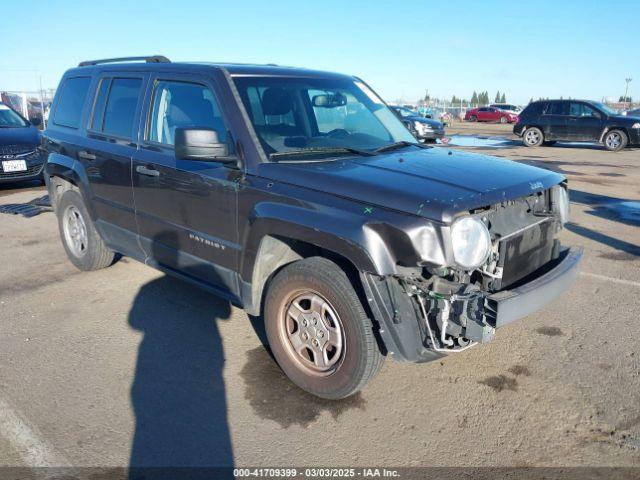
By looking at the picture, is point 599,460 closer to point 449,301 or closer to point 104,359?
point 449,301

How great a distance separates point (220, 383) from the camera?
11.6 ft

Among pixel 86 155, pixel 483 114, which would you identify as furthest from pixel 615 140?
pixel 483 114

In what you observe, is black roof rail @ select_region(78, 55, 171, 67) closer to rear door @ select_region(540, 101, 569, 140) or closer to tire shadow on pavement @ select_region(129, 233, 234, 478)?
tire shadow on pavement @ select_region(129, 233, 234, 478)

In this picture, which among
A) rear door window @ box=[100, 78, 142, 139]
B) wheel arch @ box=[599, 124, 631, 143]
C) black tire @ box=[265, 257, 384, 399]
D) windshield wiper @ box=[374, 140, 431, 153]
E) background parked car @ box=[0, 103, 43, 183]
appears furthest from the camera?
wheel arch @ box=[599, 124, 631, 143]

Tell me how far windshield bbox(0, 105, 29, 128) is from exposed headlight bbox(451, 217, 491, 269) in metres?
11.4

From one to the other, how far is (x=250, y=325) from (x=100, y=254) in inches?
82.9

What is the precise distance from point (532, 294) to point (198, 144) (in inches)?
85.7

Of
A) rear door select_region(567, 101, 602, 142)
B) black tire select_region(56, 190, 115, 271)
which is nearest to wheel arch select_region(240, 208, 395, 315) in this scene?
black tire select_region(56, 190, 115, 271)

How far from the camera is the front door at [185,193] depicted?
11.9 ft

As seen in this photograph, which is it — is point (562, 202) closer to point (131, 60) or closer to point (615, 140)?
point (131, 60)

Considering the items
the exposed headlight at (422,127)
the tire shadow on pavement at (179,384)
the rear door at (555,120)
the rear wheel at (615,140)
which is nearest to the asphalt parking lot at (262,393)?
the tire shadow on pavement at (179,384)

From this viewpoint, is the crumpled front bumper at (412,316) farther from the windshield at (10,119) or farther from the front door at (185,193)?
the windshield at (10,119)

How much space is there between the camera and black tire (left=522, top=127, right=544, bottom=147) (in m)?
20.3

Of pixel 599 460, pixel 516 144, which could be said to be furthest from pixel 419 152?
pixel 516 144
